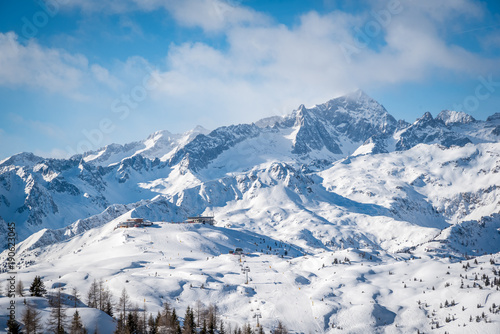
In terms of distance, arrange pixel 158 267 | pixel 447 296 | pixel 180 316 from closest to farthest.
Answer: pixel 180 316 < pixel 447 296 < pixel 158 267

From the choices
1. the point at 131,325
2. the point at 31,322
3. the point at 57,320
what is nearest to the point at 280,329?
the point at 131,325

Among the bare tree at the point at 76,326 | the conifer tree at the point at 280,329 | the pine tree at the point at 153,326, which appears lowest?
the conifer tree at the point at 280,329

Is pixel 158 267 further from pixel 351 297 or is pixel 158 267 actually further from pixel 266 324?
pixel 351 297

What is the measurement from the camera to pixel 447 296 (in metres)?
124

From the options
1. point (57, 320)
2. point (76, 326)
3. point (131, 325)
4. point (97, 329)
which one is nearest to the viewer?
point (76, 326)

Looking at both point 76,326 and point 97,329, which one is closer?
point 76,326

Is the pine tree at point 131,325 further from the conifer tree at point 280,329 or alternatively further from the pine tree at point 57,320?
the conifer tree at point 280,329

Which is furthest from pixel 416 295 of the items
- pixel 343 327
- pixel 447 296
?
pixel 343 327

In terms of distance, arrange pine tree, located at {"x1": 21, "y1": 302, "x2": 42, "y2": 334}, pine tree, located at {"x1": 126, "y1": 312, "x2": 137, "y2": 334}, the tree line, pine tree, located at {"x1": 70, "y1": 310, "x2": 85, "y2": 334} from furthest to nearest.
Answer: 1. pine tree, located at {"x1": 126, "y1": 312, "x2": 137, "y2": 334}
2. pine tree, located at {"x1": 70, "y1": 310, "x2": 85, "y2": 334}
3. the tree line
4. pine tree, located at {"x1": 21, "y1": 302, "x2": 42, "y2": 334}

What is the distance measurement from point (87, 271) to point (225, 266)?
5067cm

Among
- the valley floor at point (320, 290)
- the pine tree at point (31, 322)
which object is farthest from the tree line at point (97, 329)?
the valley floor at point (320, 290)

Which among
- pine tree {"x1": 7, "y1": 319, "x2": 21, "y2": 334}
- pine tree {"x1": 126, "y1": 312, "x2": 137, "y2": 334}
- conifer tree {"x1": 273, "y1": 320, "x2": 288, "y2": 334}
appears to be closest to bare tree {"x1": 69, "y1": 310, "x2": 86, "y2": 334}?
pine tree {"x1": 7, "y1": 319, "x2": 21, "y2": 334}

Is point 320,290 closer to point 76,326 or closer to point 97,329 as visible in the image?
point 97,329

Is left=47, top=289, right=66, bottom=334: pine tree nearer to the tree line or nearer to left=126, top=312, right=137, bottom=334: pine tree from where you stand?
the tree line
